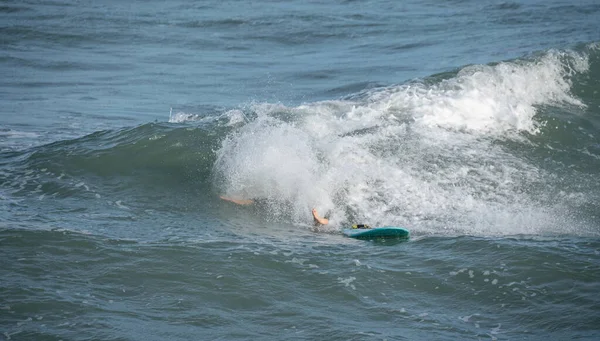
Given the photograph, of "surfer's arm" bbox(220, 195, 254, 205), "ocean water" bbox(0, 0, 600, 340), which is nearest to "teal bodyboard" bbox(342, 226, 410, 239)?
"ocean water" bbox(0, 0, 600, 340)

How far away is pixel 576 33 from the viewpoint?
2283 centimetres

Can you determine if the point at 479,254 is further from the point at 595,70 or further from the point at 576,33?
the point at 576,33

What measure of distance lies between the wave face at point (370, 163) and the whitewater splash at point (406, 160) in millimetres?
27

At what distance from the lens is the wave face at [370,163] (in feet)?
35.6

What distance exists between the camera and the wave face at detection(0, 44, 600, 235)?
10.8 m

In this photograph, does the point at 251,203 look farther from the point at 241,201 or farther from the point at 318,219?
the point at 318,219

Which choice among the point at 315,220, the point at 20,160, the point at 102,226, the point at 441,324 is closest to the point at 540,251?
the point at 441,324

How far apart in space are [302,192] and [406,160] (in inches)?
84.8

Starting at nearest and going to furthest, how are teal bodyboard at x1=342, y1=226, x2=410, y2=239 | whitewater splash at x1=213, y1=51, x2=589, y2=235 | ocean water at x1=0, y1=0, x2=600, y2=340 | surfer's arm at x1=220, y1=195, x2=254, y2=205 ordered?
ocean water at x1=0, y1=0, x2=600, y2=340
teal bodyboard at x1=342, y1=226, x2=410, y2=239
whitewater splash at x1=213, y1=51, x2=589, y2=235
surfer's arm at x1=220, y1=195, x2=254, y2=205

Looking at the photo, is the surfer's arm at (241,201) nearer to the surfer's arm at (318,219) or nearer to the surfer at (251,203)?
the surfer at (251,203)

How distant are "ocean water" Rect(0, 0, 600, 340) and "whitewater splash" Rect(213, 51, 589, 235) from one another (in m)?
0.04

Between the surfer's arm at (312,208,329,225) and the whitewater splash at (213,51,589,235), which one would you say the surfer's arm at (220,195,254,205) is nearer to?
the whitewater splash at (213,51,589,235)

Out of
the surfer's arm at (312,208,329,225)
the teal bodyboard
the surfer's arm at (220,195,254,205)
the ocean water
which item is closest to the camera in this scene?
the ocean water

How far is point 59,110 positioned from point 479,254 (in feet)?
34.7
